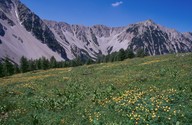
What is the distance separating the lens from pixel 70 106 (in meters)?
21.1

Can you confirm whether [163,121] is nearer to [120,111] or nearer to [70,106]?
[120,111]

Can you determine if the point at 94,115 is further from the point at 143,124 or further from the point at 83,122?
the point at 143,124

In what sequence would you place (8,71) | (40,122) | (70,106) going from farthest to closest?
1. (8,71)
2. (70,106)
3. (40,122)

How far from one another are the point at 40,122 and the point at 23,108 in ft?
15.8

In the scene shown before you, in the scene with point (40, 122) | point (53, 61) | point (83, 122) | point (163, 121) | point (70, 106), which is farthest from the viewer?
point (53, 61)

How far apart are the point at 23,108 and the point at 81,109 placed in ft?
18.0

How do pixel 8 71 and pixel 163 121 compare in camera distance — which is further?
pixel 8 71

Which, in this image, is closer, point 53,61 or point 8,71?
point 8,71

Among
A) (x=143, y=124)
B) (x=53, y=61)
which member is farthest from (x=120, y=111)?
(x=53, y=61)

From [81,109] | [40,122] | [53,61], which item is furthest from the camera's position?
[53,61]

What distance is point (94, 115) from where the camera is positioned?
17172 mm

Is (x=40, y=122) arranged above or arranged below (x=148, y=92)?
below

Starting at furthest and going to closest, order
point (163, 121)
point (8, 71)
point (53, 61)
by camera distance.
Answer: point (53, 61)
point (8, 71)
point (163, 121)

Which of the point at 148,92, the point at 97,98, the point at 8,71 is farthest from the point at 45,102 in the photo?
the point at 8,71
